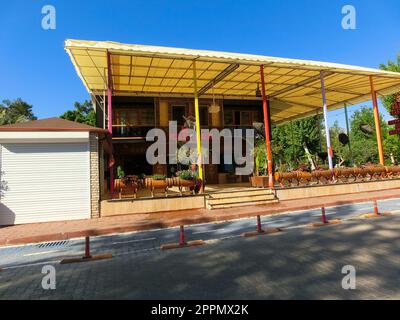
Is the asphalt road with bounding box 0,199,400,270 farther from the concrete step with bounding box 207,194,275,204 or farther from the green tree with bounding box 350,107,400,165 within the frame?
the green tree with bounding box 350,107,400,165

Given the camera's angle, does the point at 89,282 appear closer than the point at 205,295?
No

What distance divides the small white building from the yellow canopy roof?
393 centimetres

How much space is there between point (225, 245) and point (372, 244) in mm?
3324

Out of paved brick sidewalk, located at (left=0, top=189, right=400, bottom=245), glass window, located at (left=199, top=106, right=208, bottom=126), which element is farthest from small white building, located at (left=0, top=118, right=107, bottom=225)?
glass window, located at (left=199, top=106, right=208, bottom=126)

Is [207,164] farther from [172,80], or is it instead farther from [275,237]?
[275,237]

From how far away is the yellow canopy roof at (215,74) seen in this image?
511 inches

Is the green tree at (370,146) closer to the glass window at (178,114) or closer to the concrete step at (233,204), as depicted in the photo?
the glass window at (178,114)

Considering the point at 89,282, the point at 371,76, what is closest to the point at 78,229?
the point at 89,282

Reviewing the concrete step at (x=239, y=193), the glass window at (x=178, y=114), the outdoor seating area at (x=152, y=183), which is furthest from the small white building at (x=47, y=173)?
the glass window at (x=178, y=114)

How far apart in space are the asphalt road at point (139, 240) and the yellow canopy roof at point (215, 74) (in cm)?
810

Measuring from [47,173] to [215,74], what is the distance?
10.6 meters

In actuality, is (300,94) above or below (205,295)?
above

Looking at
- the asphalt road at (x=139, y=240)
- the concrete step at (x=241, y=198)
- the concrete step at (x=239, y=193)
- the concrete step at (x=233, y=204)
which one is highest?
the concrete step at (x=239, y=193)

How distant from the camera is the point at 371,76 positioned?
57.8ft
